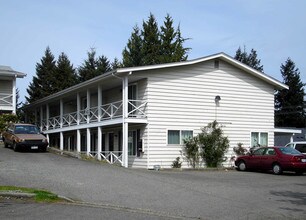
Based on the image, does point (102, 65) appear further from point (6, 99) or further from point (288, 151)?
point (288, 151)

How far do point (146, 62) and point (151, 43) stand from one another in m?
3.84

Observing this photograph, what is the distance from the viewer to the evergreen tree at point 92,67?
5531cm

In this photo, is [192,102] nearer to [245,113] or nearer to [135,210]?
[245,113]

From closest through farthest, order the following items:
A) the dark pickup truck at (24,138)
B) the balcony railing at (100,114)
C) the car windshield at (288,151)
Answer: the car windshield at (288,151) → the balcony railing at (100,114) → the dark pickup truck at (24,138)

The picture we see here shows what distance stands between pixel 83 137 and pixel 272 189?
2137cm

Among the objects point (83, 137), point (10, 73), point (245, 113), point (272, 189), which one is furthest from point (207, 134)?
point (10, 73)

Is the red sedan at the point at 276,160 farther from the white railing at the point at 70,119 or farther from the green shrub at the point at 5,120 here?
the green shrub at the point at 5,120

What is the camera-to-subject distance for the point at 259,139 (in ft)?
91.7

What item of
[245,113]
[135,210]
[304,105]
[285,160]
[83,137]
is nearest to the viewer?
[135,210]

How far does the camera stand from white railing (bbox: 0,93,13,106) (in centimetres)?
3326

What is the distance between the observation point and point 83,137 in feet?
114

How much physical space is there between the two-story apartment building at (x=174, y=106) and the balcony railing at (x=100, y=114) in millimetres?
75

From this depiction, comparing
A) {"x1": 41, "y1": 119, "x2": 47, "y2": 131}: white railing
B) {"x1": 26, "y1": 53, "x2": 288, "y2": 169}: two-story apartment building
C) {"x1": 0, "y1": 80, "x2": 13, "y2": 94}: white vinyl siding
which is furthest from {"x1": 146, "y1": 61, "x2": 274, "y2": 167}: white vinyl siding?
{"x1": 41, "y1": 119, "x2": 47, "y2": 131}: white railing

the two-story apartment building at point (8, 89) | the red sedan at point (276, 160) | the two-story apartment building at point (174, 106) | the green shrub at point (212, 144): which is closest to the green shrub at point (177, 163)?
the two-story apartment building at point (174, 106)
